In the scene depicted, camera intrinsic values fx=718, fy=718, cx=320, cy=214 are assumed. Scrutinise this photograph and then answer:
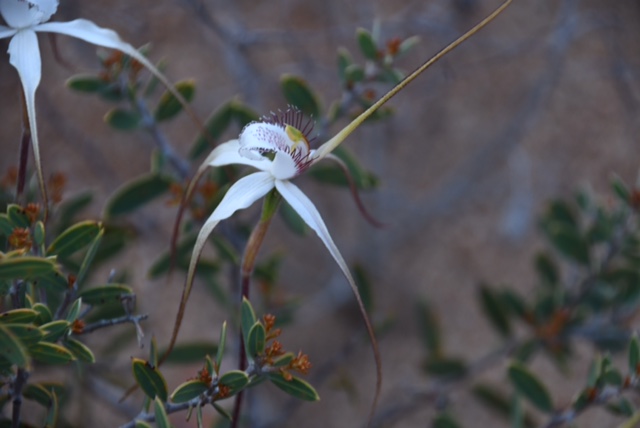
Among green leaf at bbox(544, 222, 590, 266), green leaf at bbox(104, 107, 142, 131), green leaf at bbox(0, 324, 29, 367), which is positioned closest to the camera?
green leaf at bbox(0, 324, 29, 367)

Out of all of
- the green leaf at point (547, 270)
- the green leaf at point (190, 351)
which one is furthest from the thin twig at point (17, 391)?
the green leaf at point (547, 270)

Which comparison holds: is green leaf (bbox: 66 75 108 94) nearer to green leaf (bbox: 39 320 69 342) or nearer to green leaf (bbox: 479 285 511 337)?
green leaf (bbox: 39 320 69 342)

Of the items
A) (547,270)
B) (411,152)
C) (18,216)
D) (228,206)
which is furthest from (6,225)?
(411,152)

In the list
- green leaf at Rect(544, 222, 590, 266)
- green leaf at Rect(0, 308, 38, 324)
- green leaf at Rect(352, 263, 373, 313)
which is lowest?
green leaf at Rect(544, 222, 590, 266)

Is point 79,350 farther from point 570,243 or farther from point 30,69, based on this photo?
point 570,243

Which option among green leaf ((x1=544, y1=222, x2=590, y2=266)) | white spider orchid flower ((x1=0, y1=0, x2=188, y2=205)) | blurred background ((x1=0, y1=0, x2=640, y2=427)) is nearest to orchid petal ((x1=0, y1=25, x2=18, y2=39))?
white spider orchid flower ((x1=0, y1=0, x2=188, y2=205))

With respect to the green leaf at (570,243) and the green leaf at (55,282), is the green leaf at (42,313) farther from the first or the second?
the green leaf at (570,243)
